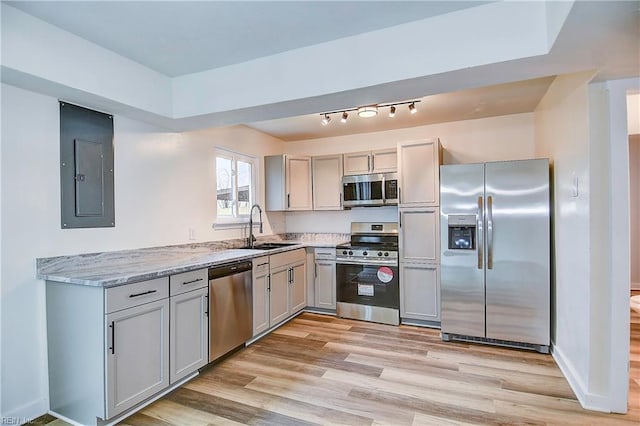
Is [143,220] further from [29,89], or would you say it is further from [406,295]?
[406,295]

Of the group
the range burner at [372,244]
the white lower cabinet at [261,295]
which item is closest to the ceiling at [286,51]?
the white lower cabinet at [261,295]

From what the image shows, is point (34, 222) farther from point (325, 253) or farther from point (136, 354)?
point (325, 253)

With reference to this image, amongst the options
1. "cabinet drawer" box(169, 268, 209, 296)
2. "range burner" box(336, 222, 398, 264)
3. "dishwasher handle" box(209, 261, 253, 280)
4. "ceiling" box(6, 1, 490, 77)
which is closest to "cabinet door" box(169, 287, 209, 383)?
"cabinet drawer" box(169, 268, 209, 296)

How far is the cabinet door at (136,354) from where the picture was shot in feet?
6.73

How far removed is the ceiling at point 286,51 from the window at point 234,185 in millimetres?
1161

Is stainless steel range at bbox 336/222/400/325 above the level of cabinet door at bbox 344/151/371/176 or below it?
below

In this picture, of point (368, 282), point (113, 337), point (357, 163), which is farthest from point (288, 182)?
point (113, 337)

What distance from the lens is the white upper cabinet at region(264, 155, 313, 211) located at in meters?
4.71

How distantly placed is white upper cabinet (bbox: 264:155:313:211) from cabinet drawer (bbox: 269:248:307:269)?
758 millimetres

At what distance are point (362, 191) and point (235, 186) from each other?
166cm

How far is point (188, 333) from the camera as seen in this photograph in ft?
8.55

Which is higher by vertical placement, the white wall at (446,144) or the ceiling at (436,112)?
the ceiling at (436,112)

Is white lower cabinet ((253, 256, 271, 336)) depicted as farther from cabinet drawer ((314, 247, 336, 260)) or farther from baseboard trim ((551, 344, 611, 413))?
baseboard trim ((551, 344, 611, 413))

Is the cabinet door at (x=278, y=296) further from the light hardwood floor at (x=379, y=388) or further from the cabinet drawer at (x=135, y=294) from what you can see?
the cabinet drawer at (x=135, y=294)
